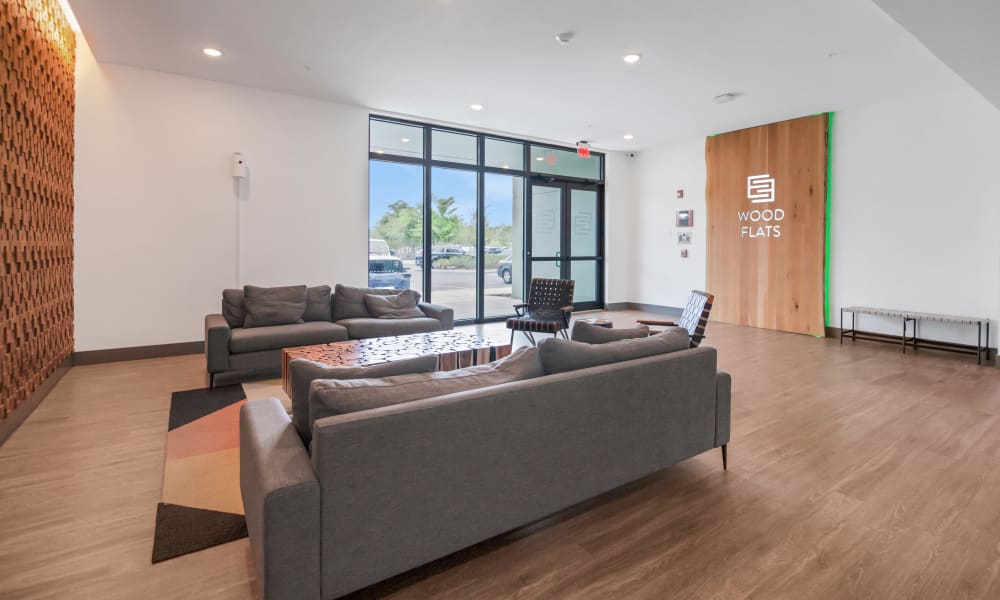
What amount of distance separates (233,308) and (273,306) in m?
0.45

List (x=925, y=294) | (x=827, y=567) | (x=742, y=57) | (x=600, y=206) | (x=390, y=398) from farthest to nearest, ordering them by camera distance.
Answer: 1. (x=600, y=206)
2. (x=925, y=294)
3. (x=742, y=57)
4. (x=827, y=567)
5. (x=390, y=398)

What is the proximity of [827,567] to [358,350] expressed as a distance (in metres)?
3.49

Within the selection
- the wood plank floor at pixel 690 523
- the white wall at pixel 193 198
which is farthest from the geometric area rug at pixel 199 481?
the white wall at pixel 193 198

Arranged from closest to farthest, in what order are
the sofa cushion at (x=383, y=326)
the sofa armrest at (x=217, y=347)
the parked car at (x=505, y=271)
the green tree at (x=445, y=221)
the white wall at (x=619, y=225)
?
the sofa armrest at (x=217, y=347) → the sofa cushion at (x=383, y=326) → the green tree at (x=445, y=221) → the parked car at (x=505, y=271) → the white wall at (x=619, y=225)

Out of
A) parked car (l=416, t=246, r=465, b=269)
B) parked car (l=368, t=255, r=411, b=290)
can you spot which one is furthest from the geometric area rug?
parked car (l=416, t=246, r=465, b=269)

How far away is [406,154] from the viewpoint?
26.1 ft

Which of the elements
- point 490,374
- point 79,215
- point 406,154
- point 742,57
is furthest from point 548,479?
point 406,154

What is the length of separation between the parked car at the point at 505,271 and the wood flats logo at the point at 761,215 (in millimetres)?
3957

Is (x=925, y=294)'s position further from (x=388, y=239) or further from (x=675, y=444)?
(x=388, y=239)

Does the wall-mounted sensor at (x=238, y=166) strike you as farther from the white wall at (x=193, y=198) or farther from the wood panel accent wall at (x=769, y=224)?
the wood panel accent wall at (x=769, y=224)

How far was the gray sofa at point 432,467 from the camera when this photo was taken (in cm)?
169

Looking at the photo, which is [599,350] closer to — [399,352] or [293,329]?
[399,352]

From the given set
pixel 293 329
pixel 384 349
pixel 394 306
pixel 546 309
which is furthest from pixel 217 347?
pixel 546 309

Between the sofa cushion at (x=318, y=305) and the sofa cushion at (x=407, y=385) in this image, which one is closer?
the sofa cushion at (x=407, y=385)
